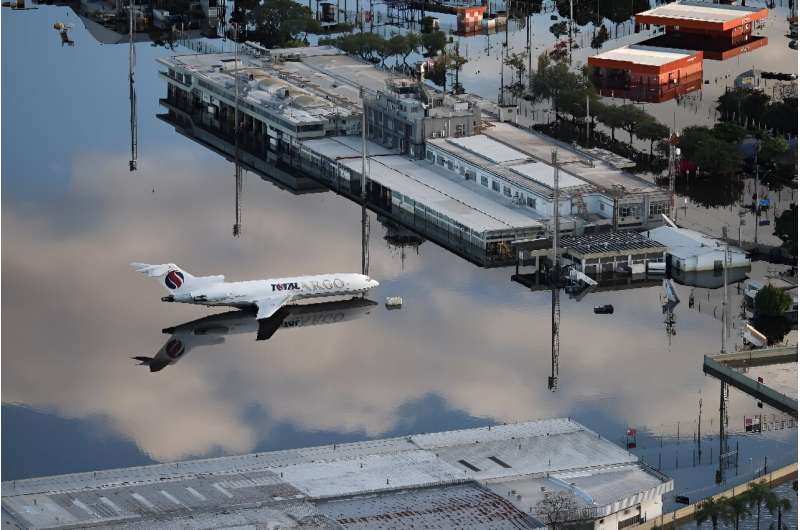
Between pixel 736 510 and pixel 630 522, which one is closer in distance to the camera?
pixel 736 510

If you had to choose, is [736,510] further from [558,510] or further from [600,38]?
[600,38]

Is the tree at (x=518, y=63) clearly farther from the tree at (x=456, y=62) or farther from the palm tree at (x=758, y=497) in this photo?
the palm tree at (x=758, y=497)

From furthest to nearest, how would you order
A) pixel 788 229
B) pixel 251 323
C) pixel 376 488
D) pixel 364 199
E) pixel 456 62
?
1. pixel 456 62
2. pixel 364 199
3. pixel 788 229
4. pixel 251 323
5. pixel 376 488

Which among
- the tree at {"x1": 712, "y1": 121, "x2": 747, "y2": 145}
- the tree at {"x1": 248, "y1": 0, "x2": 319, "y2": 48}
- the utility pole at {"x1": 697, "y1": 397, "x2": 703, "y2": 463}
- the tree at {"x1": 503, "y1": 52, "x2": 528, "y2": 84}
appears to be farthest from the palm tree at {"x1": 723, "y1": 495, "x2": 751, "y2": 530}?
the tree at {"x1": 248, "y1": 0, "x2": 319, "y2": 48}

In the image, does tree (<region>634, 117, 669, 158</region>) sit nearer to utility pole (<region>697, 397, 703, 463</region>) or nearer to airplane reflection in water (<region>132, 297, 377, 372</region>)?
airplane reflection in water (<region>132, 297, 377, 372</region>)

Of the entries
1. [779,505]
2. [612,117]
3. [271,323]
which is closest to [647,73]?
[612,117]

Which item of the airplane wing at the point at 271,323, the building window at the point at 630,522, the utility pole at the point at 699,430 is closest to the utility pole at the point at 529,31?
the airplane wing at the point at 271,323
